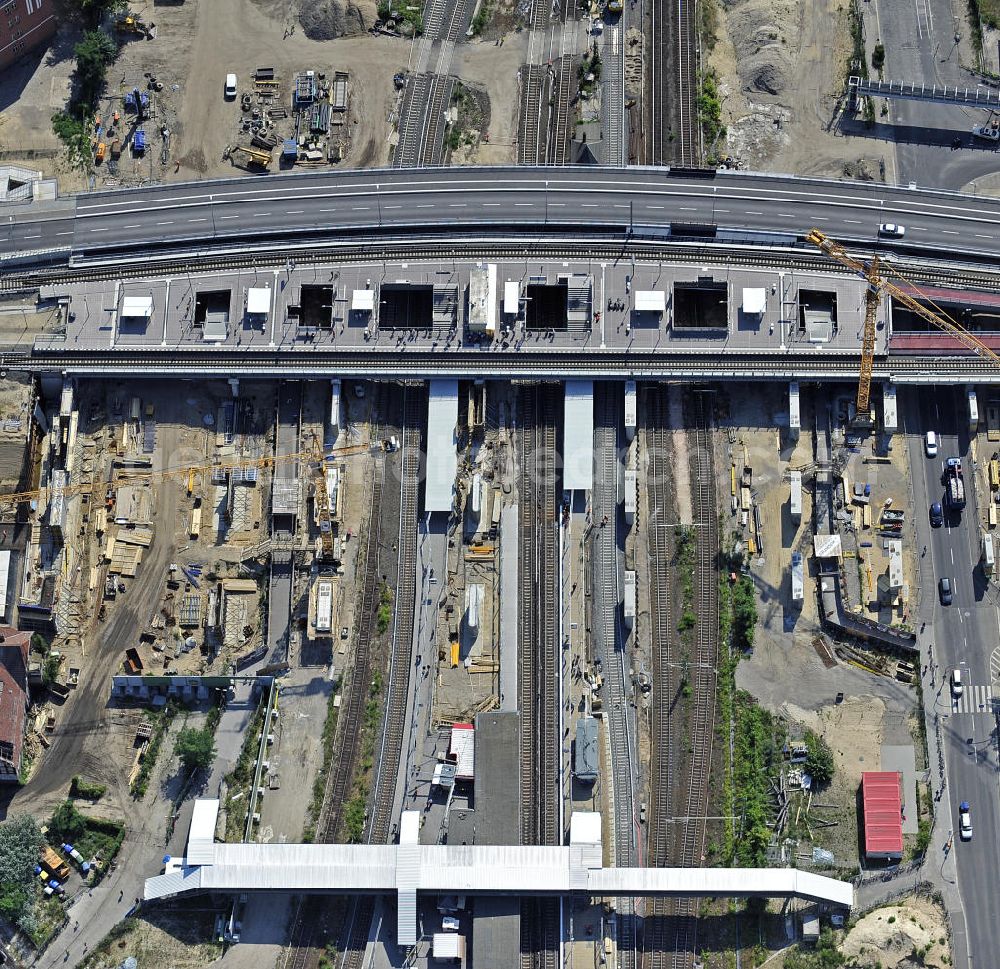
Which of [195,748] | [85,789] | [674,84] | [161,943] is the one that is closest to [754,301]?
[674,84]

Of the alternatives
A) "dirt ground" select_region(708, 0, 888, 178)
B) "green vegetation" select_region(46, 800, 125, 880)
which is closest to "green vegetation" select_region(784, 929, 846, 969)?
"green vegetation" select_region(46, 800, 125, 880)

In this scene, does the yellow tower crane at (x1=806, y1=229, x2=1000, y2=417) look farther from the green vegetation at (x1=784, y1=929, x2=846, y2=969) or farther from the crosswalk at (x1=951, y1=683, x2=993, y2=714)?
the green vegetation at (x1=784, y1=929, x2=846, y2=969)

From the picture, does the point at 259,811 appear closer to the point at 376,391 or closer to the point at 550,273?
the point at 376,391

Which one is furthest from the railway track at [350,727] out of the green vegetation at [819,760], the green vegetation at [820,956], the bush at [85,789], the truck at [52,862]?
the green vegetation at [820,956]

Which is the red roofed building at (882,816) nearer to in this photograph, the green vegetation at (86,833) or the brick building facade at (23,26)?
the green vegetation at (86,833)

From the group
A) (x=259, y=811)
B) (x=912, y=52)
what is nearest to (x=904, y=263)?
(x=912, y=52)
